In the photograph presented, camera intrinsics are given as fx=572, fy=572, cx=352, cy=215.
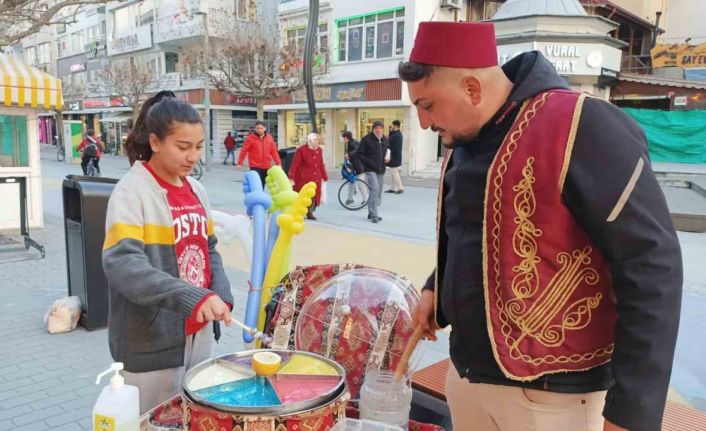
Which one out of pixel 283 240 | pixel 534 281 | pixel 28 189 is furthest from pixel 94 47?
Answer: pixel 534 281

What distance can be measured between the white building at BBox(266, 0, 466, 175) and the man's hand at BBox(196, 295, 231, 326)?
18910mm

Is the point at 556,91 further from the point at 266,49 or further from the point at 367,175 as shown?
the point at 266,49

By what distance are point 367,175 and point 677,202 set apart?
663cm

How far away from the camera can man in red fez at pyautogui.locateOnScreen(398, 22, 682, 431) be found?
1221 mm

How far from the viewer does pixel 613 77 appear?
65.1 feet

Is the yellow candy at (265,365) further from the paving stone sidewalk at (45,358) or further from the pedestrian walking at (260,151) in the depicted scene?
the pedestrian walking at (260,151)

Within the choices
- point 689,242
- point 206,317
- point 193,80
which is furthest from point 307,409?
point 193,80

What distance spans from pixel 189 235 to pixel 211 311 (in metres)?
0.50

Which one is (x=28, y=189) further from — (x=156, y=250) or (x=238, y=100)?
(x=238, y=100)

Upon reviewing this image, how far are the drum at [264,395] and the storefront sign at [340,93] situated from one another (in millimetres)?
21568

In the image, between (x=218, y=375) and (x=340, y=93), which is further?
(x=340, y=93)

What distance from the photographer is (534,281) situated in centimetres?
134

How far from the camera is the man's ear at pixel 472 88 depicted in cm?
141

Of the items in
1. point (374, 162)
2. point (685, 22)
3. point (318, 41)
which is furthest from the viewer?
point (685, 22)
